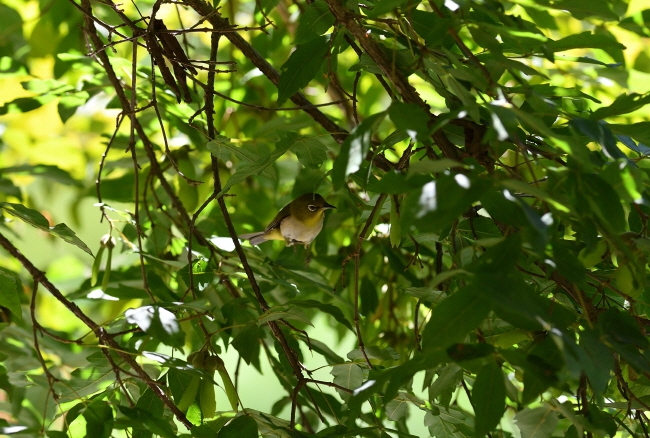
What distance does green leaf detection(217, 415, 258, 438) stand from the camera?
3.08 ft

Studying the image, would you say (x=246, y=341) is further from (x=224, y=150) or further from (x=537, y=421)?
(x=537, y=421)

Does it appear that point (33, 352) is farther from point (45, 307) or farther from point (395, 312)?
point (45, 307)

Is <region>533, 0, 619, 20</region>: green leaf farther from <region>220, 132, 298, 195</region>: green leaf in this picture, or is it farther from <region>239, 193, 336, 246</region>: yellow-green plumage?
<region>239, 193, 336, 246</region>: yellow-green plumage

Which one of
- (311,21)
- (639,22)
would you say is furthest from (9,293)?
(639,22)

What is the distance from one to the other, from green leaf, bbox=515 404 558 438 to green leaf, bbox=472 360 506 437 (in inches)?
5.6

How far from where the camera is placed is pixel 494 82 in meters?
0.81

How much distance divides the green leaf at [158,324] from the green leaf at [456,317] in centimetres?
34

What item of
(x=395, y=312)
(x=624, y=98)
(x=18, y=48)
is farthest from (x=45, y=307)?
(x=624, y=98)

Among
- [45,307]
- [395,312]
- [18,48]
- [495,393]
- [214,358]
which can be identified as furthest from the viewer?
[45,307]

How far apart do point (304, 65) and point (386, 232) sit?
68 cm

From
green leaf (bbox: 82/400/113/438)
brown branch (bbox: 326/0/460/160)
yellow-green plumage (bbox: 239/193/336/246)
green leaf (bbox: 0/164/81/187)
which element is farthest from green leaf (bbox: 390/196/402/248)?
green leaf (bbox: 0/164/81/187)

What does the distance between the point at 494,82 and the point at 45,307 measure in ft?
7.40

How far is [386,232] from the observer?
1.64 meters

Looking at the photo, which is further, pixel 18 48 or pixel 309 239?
pixel 18 48
